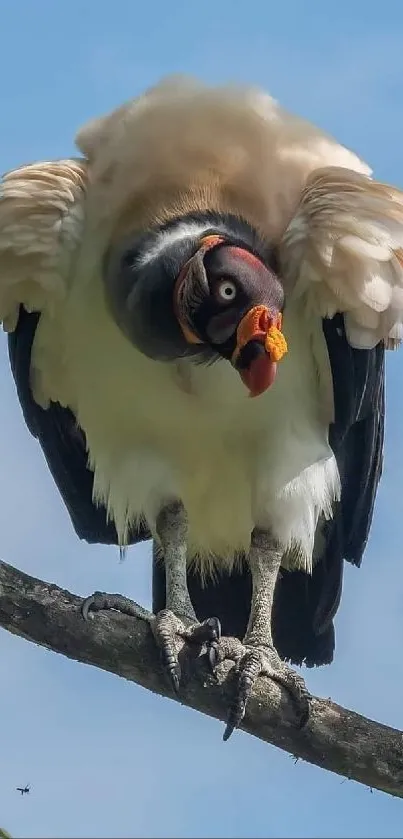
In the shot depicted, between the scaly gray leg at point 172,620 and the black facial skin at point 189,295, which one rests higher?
the black facial skin at point 189,295

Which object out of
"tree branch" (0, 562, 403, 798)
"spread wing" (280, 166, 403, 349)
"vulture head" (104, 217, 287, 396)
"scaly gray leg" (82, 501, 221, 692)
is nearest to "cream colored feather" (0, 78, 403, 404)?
"spread wing" (280, 166, 403, 349)

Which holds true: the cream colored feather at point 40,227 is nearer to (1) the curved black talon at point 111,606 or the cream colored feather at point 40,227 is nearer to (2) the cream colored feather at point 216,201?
(2) the cream colored feather at point 216,201

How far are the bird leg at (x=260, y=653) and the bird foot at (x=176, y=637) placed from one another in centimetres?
5

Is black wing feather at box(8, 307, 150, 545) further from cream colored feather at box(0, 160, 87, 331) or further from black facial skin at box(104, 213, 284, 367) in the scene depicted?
black facial skin at box(104, 213, 284, 367)

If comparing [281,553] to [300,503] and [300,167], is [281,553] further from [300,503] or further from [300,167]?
[300,167]

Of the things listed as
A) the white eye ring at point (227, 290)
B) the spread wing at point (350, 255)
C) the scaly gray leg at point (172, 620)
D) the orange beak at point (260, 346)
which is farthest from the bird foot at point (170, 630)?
the spread wing at point (350, 255)

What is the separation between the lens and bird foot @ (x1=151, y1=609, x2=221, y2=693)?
196 inches

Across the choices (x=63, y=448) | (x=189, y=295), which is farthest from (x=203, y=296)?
(x=63, y=448)

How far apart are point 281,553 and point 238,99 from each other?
5.85 ft

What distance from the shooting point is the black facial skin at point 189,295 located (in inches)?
205

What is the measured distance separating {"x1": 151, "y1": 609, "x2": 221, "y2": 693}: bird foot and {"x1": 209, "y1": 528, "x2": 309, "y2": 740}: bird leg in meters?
0.05

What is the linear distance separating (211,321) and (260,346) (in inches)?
10.1

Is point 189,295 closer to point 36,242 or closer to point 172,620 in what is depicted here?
point 36,242

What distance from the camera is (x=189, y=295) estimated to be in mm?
5262
